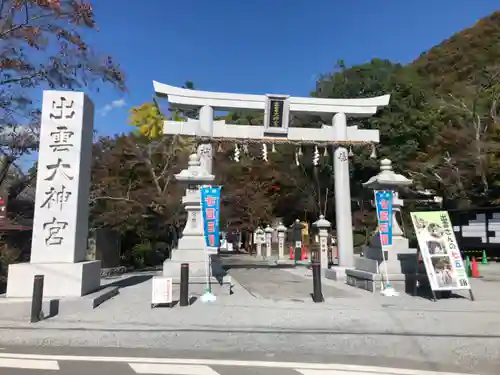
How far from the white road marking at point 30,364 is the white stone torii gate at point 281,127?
9047 millimetres

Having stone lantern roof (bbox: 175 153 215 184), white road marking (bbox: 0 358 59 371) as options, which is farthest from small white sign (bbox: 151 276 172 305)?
stone lantern roof (bbox: 175 153 215 184)

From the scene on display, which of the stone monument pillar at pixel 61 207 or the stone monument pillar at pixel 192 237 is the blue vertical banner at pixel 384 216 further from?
the stone monument pillar at pixel 61 207

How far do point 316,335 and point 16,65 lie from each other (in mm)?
10137

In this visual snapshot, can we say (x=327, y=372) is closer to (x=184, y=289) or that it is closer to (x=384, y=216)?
(x=184, y=289)

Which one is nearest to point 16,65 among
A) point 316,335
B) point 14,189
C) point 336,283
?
point 14,189

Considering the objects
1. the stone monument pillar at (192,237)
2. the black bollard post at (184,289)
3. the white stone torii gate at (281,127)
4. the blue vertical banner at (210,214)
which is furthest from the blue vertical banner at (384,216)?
the black bollard post at (184,289)

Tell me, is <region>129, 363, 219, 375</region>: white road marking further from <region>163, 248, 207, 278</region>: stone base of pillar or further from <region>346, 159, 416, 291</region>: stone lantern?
<region>346, 159, 416, 291</region>: stone lantern

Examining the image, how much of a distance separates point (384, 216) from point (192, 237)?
5288 millimetres

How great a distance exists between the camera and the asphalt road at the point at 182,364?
4707mm

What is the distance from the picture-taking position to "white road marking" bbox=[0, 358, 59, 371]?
4828 mm

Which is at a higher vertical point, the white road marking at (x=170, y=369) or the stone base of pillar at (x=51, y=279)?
the stone base of pillar at (x=51, y=279)

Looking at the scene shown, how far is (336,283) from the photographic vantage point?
13.1 m

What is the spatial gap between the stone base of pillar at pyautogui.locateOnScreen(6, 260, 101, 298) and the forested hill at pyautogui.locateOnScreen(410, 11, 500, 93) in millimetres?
31807

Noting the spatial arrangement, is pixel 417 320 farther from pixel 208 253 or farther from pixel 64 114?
pixel 64 114
